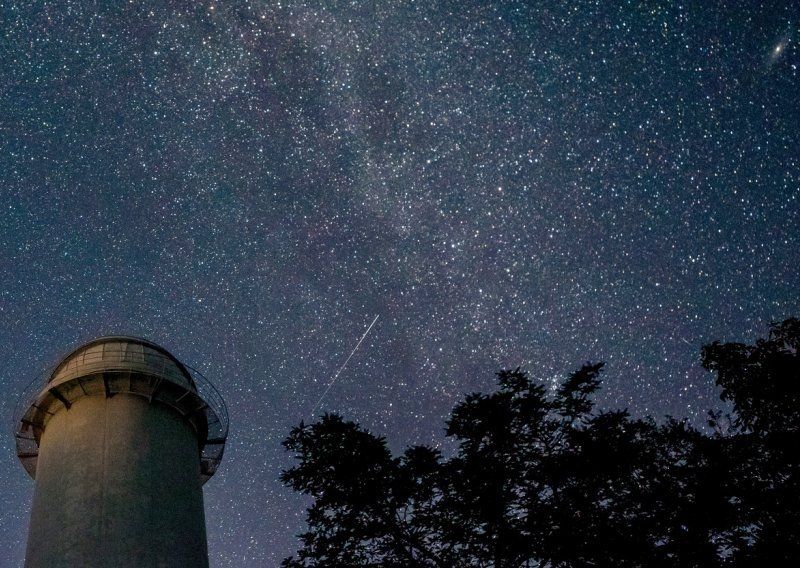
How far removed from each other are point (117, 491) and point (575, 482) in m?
9.50

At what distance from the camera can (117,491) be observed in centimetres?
1387

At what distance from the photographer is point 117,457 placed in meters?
14.4

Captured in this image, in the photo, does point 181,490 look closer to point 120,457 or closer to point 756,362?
point 120,457

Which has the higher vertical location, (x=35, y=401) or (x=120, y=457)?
(x=35, y=401)

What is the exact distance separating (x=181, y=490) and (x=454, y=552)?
662 cm

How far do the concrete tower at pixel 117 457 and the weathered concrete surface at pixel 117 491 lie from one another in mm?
22

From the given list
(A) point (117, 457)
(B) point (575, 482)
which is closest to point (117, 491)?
(A) point (117, 457)

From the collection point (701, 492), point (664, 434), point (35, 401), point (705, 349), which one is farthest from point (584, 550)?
point (35, 401)

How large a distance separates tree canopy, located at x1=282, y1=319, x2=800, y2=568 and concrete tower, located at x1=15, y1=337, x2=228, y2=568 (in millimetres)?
3218

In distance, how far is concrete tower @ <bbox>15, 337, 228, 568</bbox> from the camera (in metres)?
13.3

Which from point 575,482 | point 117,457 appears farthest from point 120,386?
point 575,482

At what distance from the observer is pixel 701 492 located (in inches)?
427

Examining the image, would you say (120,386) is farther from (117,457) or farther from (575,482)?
(575,482)

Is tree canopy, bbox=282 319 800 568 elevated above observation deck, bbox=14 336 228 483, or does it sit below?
below
